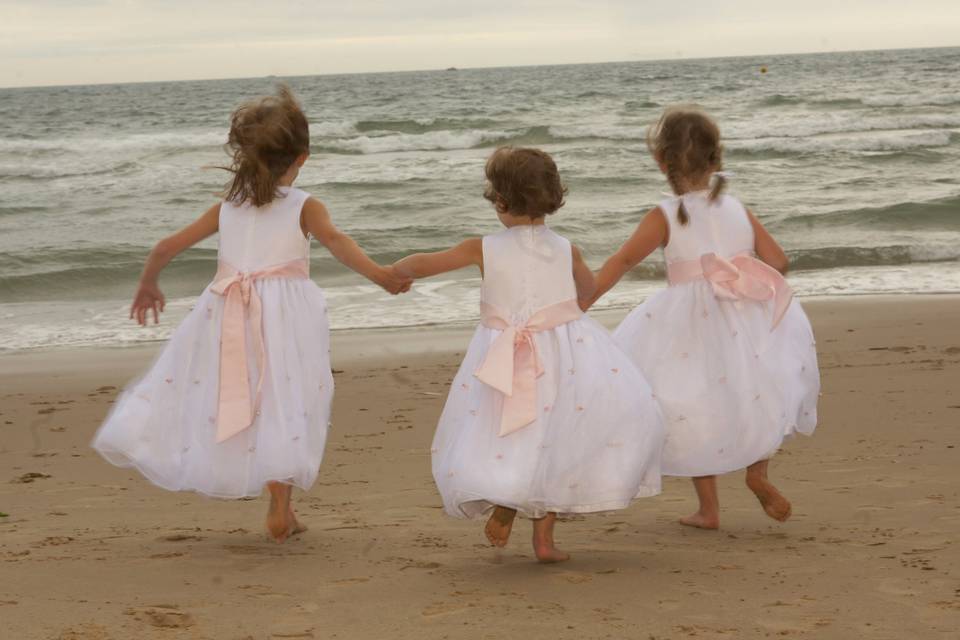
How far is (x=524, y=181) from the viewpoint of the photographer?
13.1ft

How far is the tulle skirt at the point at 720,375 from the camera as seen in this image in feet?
14.4

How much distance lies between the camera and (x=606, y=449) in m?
3.88

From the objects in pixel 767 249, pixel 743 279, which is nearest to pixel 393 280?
pixel 743 279

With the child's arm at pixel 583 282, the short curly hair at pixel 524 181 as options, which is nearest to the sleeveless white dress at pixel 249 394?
the short curly hair at pixel 524 181

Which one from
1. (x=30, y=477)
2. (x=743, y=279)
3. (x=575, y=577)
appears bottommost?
(x=30, y=477)

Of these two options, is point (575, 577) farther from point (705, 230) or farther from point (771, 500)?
point (705, 230)

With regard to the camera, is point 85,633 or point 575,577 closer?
point 85,633

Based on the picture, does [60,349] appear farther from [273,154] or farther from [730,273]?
[730,273]

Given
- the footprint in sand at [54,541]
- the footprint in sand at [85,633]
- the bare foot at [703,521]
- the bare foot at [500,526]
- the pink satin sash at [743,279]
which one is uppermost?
the pink satin sash at [743,279]

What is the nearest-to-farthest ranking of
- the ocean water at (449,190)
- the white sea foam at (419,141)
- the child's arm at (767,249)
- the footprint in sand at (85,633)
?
the footprint in sand at (85,633), the child's arm at (767,249), the ocean water at (449,190), the white sea foam at (419,141)

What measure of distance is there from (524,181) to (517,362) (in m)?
0.59

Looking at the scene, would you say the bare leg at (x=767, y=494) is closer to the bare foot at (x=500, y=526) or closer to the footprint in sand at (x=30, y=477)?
the bare foot at (x=500, y=526)

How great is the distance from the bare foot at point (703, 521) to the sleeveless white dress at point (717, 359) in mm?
276

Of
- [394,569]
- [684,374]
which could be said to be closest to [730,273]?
[684,374]
